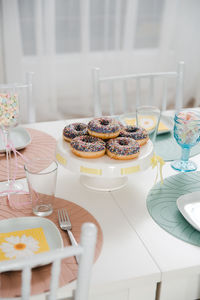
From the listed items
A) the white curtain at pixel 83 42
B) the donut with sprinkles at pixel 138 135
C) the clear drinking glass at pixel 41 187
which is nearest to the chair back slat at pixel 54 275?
the clear drinking glass at pixel 41 187

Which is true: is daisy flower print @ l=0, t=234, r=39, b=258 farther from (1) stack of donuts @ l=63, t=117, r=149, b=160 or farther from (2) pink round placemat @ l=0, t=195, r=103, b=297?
(1) stack of donuts @ l=63, t=117, r=149, b=160

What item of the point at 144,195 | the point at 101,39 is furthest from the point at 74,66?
the point at 144,195

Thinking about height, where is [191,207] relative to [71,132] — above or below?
below

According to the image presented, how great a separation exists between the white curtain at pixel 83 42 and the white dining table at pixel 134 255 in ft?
6.78

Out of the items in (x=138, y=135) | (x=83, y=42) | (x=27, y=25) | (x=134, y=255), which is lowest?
(x=134, y=255)

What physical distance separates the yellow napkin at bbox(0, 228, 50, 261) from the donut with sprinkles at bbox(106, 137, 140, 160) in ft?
0.96

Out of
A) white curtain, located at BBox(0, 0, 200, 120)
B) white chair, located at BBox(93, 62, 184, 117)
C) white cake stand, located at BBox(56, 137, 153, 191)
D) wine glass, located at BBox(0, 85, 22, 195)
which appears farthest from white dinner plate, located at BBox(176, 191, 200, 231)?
white curtain, located at BBox(0, 0, 200, 120)

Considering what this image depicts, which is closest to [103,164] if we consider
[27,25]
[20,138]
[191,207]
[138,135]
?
[138,135]

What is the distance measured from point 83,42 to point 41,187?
2.28 m

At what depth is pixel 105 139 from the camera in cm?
122

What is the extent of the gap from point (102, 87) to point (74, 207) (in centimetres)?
237

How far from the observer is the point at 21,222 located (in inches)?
40.8

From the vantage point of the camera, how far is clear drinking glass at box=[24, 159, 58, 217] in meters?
1.07

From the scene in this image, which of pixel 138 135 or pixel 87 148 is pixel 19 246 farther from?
pixel 138 135
